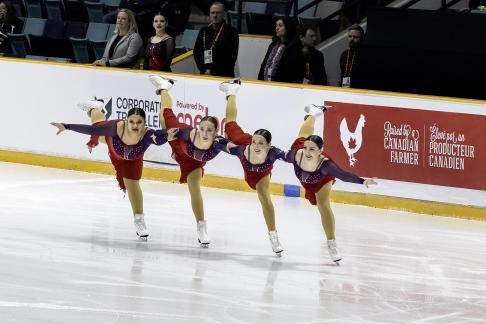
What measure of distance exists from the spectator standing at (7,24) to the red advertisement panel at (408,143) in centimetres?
521

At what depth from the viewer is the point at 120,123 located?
32.6 ft

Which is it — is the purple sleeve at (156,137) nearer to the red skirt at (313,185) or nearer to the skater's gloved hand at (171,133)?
the skater's gloved hand at (171,133)

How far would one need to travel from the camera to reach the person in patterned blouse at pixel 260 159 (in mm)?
9445

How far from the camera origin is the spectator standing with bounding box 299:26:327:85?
13.2 metres

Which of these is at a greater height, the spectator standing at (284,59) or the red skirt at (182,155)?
the spectator standing at (284,59)

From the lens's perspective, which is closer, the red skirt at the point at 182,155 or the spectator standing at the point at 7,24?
the red skirt at the point at 182,155

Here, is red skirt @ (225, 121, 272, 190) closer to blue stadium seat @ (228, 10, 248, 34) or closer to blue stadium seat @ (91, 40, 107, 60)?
blue stadium seat @ (228, 10, 248, 34)

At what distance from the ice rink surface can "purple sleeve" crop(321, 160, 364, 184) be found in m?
0.72

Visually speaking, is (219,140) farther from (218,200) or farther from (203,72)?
(203,72)

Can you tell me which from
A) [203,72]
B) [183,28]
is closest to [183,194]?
[203,72]

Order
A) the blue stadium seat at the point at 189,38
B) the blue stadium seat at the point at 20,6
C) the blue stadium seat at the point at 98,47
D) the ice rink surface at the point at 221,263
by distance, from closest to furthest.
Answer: the ice rink surface at the point at 221,263
the blue stadium seat at the point at 189,38
the blue stadium seat at the point at 98,47
the blue stadium seat at the point at 20,6

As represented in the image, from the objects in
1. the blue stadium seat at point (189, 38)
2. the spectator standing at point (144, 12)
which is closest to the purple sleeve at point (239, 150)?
the spectator standing at point (144, 12)

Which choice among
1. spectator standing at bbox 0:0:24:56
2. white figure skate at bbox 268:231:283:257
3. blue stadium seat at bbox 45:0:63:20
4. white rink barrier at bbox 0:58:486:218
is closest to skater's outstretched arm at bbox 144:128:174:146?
white figure skate at bbox 268:231:283:257

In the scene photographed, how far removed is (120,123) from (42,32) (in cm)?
727
